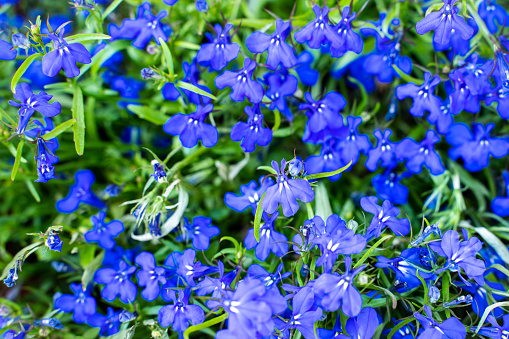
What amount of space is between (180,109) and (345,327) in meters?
1.15

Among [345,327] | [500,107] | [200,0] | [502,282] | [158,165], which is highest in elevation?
[200,0]

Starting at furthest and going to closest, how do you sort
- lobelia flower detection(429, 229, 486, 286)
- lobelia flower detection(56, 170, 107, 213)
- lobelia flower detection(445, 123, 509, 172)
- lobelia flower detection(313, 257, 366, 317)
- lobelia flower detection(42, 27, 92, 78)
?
1. lobelia flower detection(56, 170, 107, 213)
2. lobelia flower detection(445, 123, 509, 172)
3. lobelia flower detection(42, 27, 92, 78)
4. lobelia flower detection(429, 229, 486, 286)
5. lobelia flower detection(313, 257, 366, 317)

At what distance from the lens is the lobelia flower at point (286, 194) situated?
4.19ft

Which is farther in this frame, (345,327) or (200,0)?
(200,0)

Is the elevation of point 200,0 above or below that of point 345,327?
above

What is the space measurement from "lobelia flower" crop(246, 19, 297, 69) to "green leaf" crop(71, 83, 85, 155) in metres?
0.72

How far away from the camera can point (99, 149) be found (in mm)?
2115

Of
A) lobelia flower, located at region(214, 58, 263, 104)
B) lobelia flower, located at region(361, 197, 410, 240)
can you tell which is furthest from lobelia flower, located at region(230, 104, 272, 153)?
lobelia flower, located at region(361, 197, 410, 240)

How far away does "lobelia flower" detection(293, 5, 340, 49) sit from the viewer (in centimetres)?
149

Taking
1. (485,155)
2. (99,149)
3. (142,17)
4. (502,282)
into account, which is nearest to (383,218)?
(485,155)

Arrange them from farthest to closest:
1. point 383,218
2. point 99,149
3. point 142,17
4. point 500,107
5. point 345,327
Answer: point 99,149 < point 142,17 < point 500,107 < point 383,218 < point 345,327

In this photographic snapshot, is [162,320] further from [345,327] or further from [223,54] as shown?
[223,54]

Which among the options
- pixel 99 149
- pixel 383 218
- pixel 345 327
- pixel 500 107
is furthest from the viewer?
pixel 99 149

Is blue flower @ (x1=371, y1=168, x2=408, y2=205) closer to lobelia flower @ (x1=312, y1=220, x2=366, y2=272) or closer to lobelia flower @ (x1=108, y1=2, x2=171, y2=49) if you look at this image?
lobelia flower @ (x1=312, y1=220, x2=366, y2=272)
